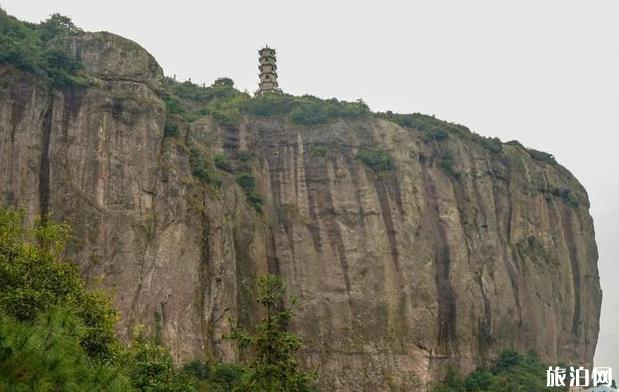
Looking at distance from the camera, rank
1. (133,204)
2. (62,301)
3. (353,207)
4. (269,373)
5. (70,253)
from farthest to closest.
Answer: (353,207) < (133,204) < (70,253) < (62,301) < (269,373)

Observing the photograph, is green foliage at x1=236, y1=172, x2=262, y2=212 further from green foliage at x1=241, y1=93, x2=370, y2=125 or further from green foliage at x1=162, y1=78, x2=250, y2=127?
green foliage at x1=241, y1=93, x2=370, y2=125

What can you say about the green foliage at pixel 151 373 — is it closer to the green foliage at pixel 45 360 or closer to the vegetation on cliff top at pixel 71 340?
the vegetation on cliff top at pixel 71 340

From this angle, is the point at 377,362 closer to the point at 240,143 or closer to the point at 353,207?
the point at 353,207

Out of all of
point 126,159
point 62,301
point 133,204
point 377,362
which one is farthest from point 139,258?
point 377,362

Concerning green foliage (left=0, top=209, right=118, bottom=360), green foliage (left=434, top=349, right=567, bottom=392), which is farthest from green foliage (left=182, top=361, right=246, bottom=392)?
green foliage (left=434, top=349, right=567, bottom=392)

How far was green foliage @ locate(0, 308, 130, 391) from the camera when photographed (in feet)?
42.2

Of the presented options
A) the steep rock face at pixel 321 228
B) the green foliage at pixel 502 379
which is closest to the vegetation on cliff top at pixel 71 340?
the steep rock face at pixel 321 228

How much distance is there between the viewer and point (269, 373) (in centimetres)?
2194

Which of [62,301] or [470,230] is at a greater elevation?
[470,230]

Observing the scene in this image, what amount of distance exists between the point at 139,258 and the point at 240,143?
15.1 metres

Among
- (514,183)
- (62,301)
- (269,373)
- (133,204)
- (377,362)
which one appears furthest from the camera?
(514,183)

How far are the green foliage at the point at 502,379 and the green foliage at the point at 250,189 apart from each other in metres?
13.9

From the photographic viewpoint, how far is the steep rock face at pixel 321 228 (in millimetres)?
34938

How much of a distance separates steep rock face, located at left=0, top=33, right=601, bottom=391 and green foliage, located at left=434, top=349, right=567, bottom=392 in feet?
2.73
